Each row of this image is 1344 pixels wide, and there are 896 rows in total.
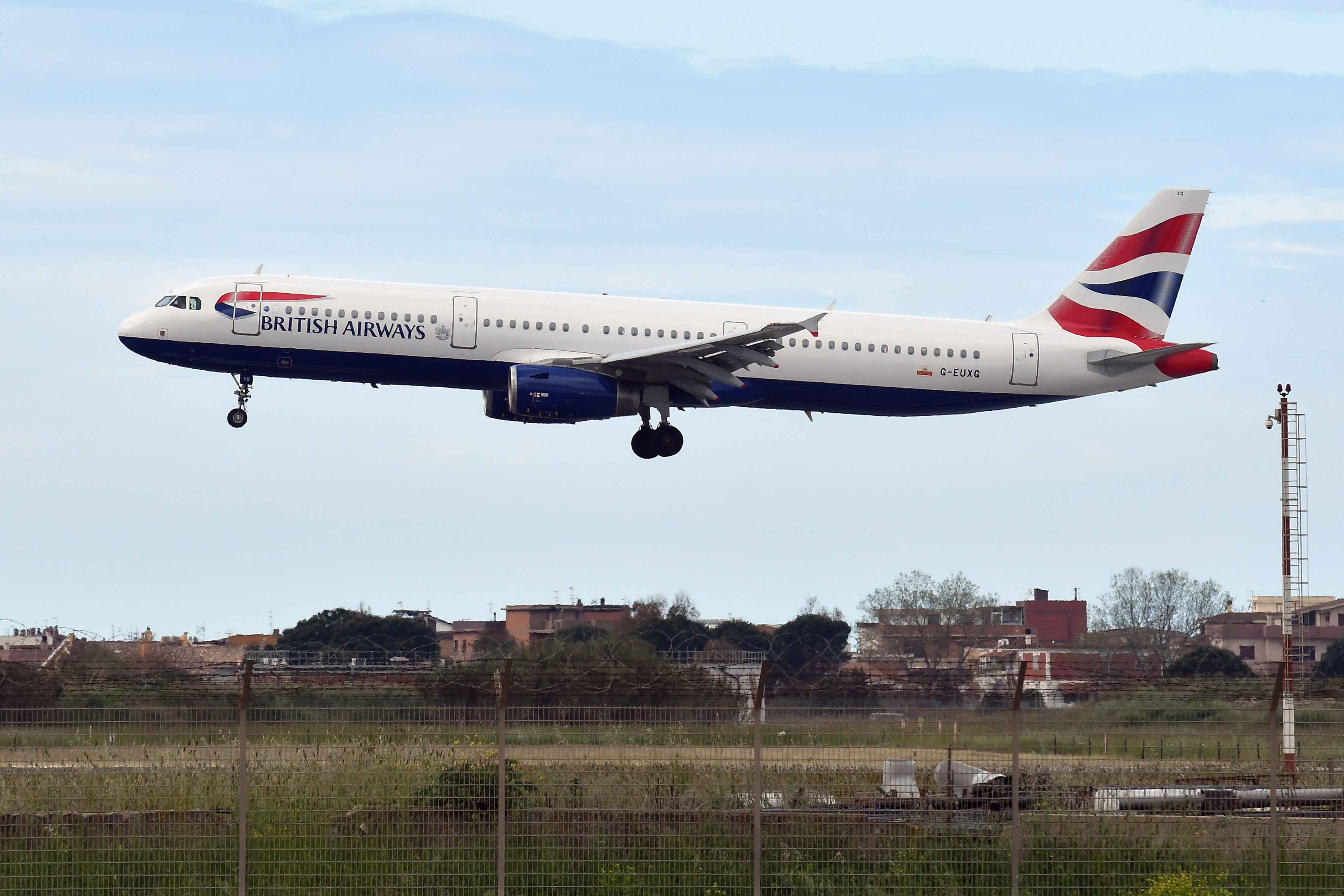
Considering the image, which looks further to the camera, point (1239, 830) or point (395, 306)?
point (395, 306)

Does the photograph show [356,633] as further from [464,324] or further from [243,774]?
[243,774]

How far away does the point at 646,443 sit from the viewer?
122 feet

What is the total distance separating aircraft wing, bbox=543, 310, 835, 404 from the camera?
109ft

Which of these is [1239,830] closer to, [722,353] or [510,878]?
[510,878]

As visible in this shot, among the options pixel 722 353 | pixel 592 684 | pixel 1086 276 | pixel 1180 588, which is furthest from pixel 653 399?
pixel 1180 588

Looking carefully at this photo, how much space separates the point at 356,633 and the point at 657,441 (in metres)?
8.97

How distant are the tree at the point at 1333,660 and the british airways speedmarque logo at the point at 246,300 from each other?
2260 cm

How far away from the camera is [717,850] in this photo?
14.7 meters

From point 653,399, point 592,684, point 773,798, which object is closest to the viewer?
point 773,798

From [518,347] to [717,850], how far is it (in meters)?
20.6

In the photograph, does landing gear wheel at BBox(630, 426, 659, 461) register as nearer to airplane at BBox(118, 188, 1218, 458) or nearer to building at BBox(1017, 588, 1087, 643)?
airplane at BBox(118, 188, 1218, 458)

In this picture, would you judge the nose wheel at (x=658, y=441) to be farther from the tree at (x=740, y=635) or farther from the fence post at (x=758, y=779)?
the fence post at (x=758, y=779)

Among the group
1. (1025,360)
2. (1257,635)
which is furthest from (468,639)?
(1257,635)

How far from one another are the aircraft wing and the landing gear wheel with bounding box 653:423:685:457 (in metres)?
1.48
